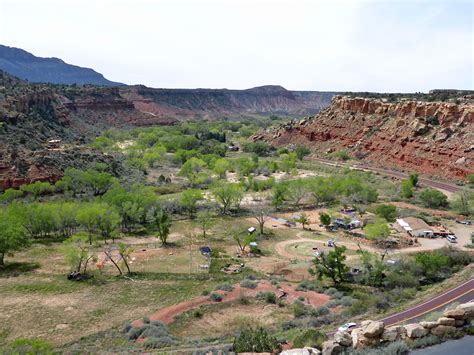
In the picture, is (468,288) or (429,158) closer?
(468,288)

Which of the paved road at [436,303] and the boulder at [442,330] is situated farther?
the paved road at [436,303]

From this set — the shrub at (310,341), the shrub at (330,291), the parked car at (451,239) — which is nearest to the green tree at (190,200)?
the shrub at (330,291)

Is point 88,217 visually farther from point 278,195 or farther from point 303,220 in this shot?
point 278,195

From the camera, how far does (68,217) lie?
184 ft

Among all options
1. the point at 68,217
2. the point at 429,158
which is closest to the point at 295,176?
the point at 429,158

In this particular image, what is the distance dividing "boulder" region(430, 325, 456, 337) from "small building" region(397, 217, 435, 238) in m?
Result: 37.2

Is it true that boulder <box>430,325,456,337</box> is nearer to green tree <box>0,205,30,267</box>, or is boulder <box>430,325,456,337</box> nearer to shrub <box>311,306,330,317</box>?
shrub <box>311,306,330,317</box>

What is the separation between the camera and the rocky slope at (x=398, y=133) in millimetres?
88000

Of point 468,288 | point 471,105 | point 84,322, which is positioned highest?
point 471,105

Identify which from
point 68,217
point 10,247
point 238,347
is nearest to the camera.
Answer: point 238,347

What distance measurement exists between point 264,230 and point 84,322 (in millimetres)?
29427

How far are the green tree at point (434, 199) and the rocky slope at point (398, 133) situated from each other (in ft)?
62.5

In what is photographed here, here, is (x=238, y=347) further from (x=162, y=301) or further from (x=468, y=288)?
(x=468, y=288)

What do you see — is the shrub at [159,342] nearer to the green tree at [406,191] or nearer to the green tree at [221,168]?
the green tree at [406,191]
